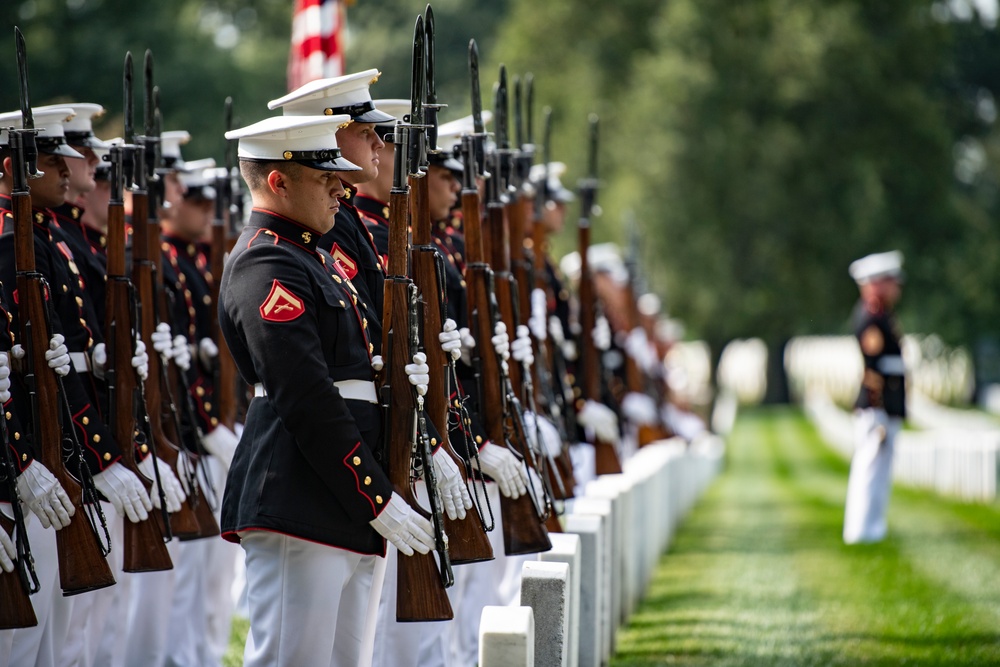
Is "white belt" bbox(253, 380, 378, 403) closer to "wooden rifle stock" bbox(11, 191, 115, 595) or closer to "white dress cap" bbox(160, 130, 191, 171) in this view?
"wooden rifle stock" bbox(11, 191, 115, 595)

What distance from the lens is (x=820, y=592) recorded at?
8484 mm

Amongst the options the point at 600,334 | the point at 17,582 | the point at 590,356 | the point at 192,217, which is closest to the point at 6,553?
the point at 17,582

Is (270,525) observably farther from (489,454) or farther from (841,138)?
(841,138)

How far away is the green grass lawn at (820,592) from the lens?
665cm

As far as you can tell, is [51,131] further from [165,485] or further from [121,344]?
[165,485]

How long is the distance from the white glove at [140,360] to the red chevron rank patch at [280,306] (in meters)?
1.63

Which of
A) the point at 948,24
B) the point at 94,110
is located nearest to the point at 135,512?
the point at 94,110

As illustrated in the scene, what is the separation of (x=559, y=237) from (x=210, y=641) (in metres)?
21.8

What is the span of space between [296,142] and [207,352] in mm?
2881

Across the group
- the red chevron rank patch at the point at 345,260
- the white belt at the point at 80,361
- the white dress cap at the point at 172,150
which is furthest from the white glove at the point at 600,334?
the red chevron rank patch at the point at 345,260

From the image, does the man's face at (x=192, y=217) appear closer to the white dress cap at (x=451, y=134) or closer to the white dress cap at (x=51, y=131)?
the white dress cap at (x=451, y=134)

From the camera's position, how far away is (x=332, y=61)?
9.51 m

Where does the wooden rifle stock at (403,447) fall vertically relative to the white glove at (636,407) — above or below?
above

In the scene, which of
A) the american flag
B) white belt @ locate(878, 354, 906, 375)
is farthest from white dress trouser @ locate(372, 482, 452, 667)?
white belt @ locate(878, 354, 906, 375)
